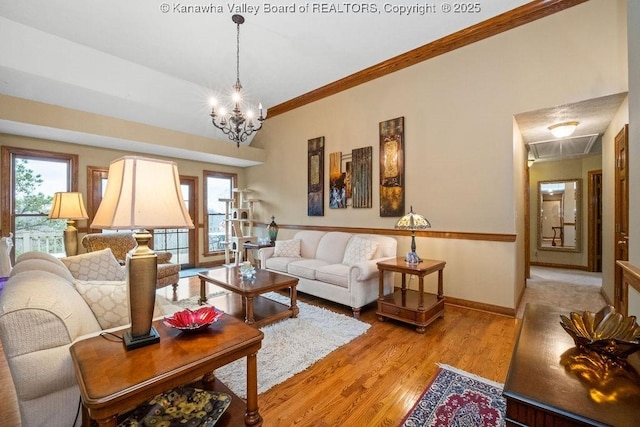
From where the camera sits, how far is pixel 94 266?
2402 millimetres

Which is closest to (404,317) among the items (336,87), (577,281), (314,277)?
(314,277)

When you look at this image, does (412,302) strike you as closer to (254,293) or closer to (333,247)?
(333,247)

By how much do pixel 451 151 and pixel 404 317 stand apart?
2168mm

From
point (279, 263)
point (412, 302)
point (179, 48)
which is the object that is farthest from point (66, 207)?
point (412, 302)

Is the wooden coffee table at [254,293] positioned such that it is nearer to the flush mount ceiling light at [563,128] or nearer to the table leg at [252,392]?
the table leg at [252,392]

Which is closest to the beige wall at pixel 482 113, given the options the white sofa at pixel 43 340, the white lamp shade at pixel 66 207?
the white sofa at pixel 43 340

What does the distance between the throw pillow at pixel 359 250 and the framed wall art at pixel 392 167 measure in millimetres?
707

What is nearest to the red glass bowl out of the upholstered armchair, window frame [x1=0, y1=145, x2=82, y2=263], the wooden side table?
the wooden side table

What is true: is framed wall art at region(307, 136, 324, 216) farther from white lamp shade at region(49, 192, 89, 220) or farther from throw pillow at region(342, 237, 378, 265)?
white lamp shade at region(49, 192, 89, 220)

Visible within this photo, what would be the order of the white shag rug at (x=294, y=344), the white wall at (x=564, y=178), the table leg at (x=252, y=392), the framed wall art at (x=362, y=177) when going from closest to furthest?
1. the table leg at (x=252, y=392)
2. the white shag rug at (x=294, y=344)
3. the framed wall art at (x=362, y=177)
4. the white wall at (x=564, y=178)

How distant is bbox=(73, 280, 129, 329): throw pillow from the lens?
154 cm

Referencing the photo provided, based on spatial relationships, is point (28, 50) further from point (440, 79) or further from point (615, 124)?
point (615, 124)

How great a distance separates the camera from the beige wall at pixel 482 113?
2.70m

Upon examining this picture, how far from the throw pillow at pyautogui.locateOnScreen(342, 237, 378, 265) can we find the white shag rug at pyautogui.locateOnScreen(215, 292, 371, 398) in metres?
0.77
